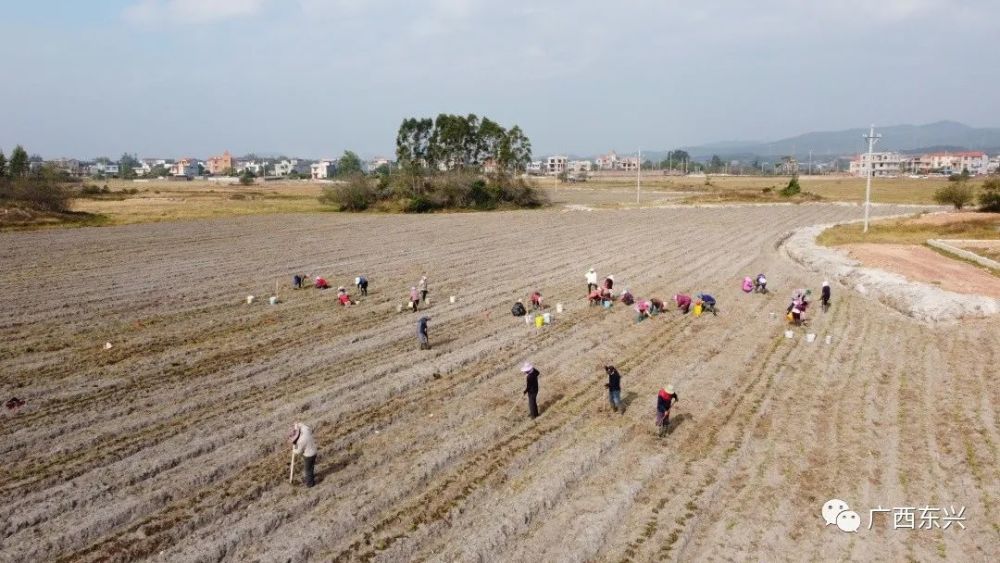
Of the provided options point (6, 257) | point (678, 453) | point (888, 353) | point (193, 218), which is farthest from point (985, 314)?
point (193, 218)

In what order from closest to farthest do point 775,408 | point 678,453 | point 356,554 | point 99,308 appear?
point 356,554
point 678,453
point 775,408
point 99,308

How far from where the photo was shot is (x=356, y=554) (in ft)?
31.7

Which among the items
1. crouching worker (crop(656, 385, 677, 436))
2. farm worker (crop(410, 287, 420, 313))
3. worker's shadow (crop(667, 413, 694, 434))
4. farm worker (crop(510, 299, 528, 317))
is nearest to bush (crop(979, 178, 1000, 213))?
farm worker (crop(510, 299, 528, 317))

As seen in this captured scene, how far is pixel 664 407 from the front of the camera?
13.4 metres

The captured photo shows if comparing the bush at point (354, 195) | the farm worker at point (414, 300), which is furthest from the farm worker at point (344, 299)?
the bush at point (354, 195)

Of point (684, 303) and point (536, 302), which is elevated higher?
point (536, 302)

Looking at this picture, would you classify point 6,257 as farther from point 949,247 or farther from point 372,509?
point 949,247

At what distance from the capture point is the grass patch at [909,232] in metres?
42.9

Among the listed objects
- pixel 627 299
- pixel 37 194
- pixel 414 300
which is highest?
pixel 37 194

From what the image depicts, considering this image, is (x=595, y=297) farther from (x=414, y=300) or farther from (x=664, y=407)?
(x=664, y=407)

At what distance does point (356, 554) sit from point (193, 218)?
61.2 metres

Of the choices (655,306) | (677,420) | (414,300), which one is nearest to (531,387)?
(677,420)

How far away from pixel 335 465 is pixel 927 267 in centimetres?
3022

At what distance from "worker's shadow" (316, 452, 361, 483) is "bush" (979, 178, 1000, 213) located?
217 ft
